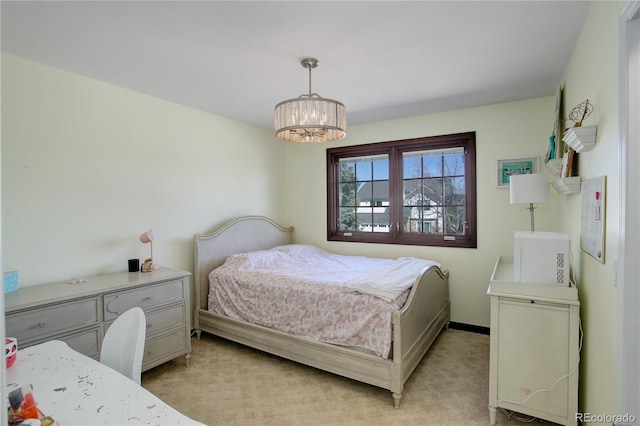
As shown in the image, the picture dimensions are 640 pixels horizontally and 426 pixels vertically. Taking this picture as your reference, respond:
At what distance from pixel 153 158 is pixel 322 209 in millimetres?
2193

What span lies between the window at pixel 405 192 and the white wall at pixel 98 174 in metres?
1.46

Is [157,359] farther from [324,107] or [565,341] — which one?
[565,341]

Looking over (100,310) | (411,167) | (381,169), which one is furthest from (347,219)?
(100,310)

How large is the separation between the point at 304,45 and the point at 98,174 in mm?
2059

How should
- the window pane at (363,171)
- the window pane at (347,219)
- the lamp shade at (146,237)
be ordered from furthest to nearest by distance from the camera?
the window pane at (347,219), the window pane at (363,171), the lamp shade at (146,237)

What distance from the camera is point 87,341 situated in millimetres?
2363

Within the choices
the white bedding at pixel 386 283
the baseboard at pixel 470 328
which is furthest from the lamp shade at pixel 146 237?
the baseboard at pixel 470 328

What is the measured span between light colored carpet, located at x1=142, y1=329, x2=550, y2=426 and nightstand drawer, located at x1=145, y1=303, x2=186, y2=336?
38cm

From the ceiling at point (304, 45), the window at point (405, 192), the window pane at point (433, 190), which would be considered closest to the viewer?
the ceiling at point (304, 45)

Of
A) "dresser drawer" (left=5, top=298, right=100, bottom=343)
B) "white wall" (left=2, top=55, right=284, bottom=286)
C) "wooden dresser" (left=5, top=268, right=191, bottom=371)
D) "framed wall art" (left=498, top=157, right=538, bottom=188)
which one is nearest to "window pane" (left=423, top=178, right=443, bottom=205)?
"framed wall art" (left=498, top=157, right=538, bottom=188)

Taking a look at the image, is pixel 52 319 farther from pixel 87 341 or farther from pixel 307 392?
pixel 307 392

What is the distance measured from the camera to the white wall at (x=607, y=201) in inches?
58.4

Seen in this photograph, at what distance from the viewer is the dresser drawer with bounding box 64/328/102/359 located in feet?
7.49

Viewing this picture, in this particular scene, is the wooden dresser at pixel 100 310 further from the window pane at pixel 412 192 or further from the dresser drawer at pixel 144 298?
the window pane at pixel 412 192
